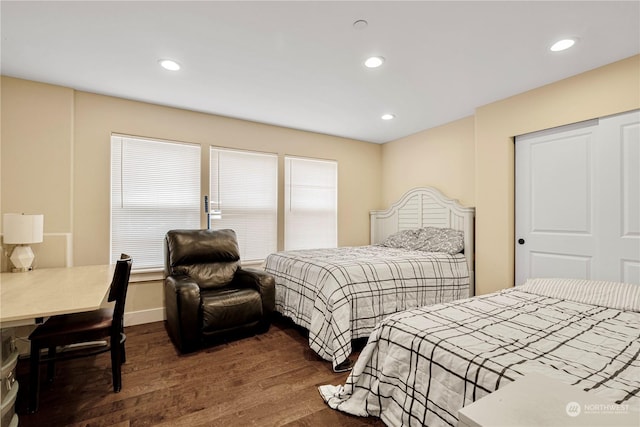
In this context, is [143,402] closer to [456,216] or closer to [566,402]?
[566,402]

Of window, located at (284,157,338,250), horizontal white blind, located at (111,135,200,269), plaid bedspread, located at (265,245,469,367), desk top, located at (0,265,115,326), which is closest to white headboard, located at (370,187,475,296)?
plaid bedspread, located at (265,245,469,367)

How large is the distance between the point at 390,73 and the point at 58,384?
11.7ft

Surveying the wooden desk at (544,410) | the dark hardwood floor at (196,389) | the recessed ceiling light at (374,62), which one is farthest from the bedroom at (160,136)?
the wooden desk at (544,410)

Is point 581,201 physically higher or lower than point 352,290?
higher

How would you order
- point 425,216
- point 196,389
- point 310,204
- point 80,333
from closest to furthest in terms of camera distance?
1. point 80,333
2. point 196,389
3. point 425,216
4. point 310,204

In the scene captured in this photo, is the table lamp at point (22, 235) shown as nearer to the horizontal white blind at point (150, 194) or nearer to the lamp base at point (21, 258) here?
the lamp base at point (21, 258)

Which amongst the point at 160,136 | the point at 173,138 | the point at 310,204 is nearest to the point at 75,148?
the point at 160,136

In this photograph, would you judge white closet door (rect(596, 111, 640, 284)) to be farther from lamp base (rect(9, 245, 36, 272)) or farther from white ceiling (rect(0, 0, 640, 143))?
lamp base (rect(9, 245, 36, 272))

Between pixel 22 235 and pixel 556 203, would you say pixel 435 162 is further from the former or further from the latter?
pixel 22 235

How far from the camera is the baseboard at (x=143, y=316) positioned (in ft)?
10.7

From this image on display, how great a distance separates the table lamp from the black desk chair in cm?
75

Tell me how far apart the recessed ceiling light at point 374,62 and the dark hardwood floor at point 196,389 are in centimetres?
250

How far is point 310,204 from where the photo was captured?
4523 millimetres

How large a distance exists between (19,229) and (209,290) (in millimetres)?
1606
